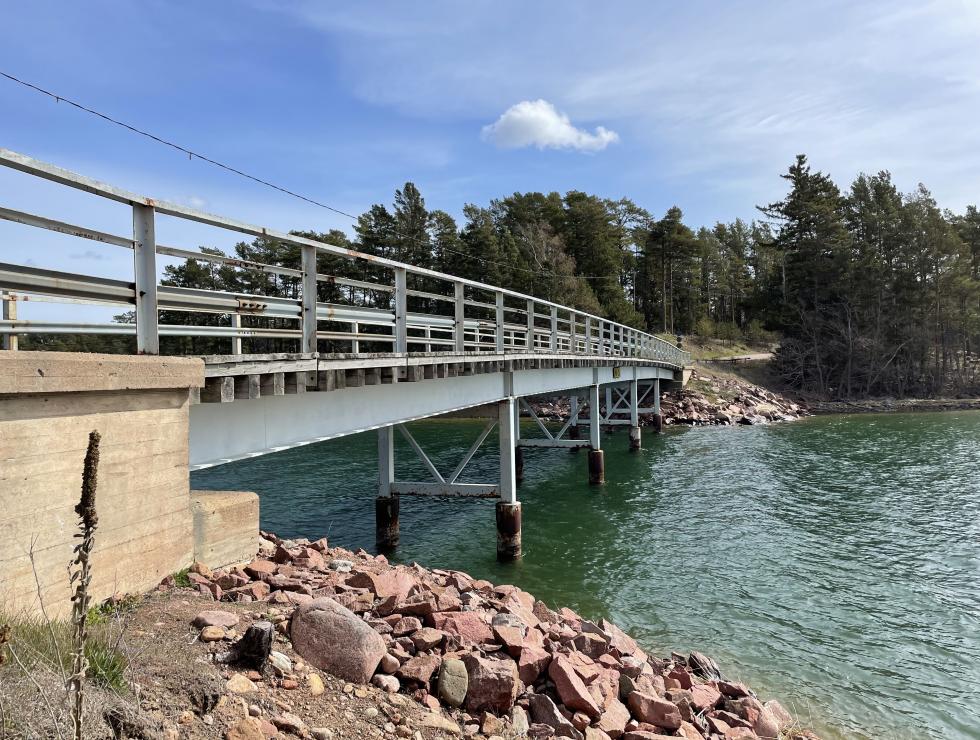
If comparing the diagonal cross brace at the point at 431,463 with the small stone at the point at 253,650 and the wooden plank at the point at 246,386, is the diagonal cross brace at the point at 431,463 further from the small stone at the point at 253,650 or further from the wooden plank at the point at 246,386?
the small stone at the point at 253,650

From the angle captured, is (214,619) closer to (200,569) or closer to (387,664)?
(200,569)

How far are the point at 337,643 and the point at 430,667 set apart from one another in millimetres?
823

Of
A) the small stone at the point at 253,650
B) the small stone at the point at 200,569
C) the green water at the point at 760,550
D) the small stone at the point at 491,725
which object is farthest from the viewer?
the green water at the point at 760,550

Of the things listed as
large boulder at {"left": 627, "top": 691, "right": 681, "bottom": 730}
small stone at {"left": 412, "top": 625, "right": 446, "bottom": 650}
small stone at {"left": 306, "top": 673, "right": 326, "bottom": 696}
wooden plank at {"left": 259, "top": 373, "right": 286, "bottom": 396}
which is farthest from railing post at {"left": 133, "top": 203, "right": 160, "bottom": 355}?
large boulder at {"left": 627, "top": 691, "right": 681, "bottom": 730}

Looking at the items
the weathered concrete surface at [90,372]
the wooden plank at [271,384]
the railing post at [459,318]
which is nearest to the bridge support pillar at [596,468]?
the railing post at [459,318]

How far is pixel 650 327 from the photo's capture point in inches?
3423

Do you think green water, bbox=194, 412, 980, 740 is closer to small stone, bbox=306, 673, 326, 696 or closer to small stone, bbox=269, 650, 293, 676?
small stone, bbox=306, 673, 326, 696

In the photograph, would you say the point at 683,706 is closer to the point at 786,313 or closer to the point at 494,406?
the point at 494,406

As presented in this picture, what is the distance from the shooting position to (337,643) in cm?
512

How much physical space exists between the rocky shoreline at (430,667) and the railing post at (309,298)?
2462 millimetres

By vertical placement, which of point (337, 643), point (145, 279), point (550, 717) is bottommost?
point (550, 717)

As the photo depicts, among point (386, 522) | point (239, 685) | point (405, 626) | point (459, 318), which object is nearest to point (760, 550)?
point (386, 522)

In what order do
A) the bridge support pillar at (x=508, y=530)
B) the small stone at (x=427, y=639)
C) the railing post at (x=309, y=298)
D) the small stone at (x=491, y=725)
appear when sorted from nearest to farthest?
the small stone at (x=491, y=725), the small stone at (x=427, y=639), the railing post at (x=309, y=298), the bridge support pillar at (x=508, y=530)

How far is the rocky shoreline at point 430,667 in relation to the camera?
4613 millimetres
